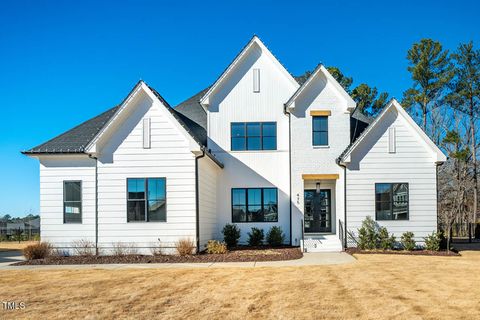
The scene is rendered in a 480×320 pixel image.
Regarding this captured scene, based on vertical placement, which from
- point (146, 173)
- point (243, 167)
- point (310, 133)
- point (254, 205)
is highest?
point (310, 133)

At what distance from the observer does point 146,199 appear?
54.6 feet

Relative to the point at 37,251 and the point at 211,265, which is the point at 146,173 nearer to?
the point at 211,265

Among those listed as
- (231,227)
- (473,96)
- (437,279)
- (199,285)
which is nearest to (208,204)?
(231,227)

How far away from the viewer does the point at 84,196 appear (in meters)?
17.0

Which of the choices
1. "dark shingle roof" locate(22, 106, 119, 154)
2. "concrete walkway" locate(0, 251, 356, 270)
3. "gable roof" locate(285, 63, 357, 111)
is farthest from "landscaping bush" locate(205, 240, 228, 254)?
"gable roof" locate(285, 63, 357, 111)

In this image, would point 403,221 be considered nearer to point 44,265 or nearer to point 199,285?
point 199,285

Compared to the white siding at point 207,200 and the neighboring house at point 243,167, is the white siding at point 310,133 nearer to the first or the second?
the neighboring house at point 243,167

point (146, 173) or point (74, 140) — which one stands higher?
point (74, 140)

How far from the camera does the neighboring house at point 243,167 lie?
16.5 meters

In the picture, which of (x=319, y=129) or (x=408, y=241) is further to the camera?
(x=319, y=129)

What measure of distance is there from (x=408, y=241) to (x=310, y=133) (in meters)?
6.19

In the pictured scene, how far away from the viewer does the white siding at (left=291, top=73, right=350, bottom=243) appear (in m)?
19.9

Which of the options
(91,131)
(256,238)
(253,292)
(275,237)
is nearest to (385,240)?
(275,237)

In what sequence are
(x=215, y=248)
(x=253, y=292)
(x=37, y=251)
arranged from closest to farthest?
1. (x=253, y=292)
2. (x=37, y=251)
3. (x=215, y=248)
